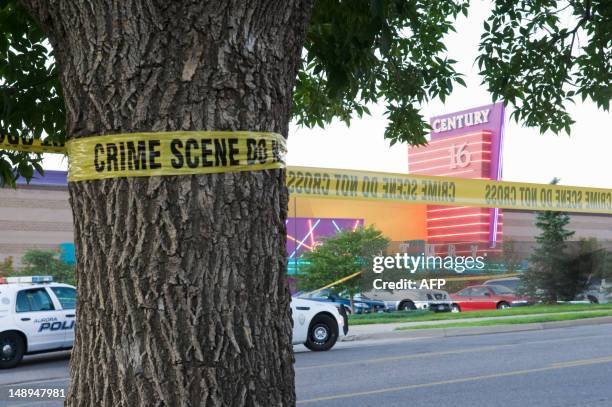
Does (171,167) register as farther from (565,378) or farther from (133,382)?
(565,378)

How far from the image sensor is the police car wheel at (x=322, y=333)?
15922 mm

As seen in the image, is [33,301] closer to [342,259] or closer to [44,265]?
[342,259]

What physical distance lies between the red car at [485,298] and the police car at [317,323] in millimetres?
18016

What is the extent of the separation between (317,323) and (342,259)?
20760 mm

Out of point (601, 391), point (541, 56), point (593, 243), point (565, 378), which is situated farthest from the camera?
point (593, 243)

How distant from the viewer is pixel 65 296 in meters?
15.3

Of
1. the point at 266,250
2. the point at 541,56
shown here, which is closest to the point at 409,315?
the point at 541,56

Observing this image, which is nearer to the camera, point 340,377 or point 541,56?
point 541,56

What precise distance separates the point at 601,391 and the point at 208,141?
26.5 ft

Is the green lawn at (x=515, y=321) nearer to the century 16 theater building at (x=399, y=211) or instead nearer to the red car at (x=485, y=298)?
the red car at (x=485, y=298)

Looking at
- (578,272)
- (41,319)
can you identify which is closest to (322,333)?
(41,319)

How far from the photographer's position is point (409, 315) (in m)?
27.4

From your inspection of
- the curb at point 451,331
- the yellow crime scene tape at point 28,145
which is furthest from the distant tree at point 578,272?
the yellow crime scene tape at point 28,145

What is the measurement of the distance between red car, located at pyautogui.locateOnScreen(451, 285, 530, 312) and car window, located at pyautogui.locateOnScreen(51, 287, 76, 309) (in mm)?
20513
